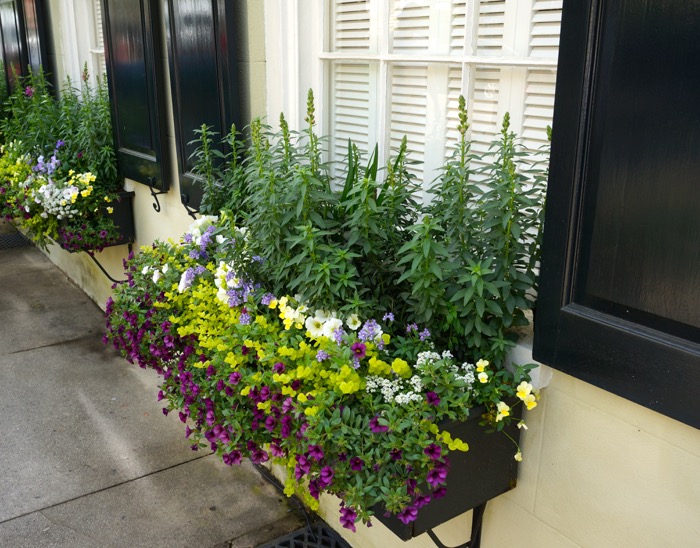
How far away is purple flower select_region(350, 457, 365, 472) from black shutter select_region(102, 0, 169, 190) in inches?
97.7

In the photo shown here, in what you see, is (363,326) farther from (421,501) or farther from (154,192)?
(154,192)

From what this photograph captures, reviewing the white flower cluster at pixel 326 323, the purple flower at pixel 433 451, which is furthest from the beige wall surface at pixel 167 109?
the purple flower at pixel 433 451

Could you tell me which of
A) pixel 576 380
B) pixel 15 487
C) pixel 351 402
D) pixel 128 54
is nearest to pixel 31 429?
pixel 15 487

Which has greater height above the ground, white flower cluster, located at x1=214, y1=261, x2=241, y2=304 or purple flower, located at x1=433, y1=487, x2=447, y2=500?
white flower cluster, located at x1=214, y1=261, x2=241, y2=304

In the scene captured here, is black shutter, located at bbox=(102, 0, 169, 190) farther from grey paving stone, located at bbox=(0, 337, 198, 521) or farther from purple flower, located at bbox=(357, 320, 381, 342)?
purple flower, located at bbox=(357, 320, 381, 342)

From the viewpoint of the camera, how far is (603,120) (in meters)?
1.52

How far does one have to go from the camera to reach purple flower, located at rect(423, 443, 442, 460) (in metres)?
1.67

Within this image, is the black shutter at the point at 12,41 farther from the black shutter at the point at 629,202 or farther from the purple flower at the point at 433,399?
the black shutter at the point at 629,202

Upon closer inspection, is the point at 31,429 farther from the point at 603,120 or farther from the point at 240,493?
the point at 603,120

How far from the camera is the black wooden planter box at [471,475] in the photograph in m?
1.82

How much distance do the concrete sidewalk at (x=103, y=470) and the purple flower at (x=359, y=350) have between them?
1.37 meters

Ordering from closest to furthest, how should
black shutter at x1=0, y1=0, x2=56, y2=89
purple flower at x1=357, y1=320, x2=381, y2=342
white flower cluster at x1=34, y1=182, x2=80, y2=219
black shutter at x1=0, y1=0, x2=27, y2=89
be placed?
purple flower at x1=357, y1=320, x2=381, y2=342, white flower cluster at x1=34, y1=182, x2=80, y2=219, black shutter at x1=0, y1=0, x2=56, y2=89, black shutter at x1=0, y1=0, x2=27, y2=89

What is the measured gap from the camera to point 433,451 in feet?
5.51

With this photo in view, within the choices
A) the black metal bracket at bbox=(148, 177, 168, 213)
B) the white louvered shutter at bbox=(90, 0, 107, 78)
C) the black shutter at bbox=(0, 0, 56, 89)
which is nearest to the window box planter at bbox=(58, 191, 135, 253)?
the black metal bracket at bbox=(148, 177, 168, 213)
